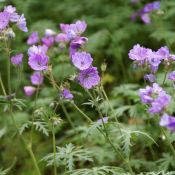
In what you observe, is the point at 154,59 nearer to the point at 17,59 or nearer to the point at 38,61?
the point at 38,61

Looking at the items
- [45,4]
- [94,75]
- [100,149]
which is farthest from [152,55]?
[45,4]

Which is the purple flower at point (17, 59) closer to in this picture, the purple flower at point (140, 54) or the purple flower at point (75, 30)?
the purple flower at point (75, 30)

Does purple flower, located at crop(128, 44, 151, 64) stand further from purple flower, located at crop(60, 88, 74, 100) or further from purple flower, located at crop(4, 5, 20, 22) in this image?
purple flower, located at crop(4, 5, 20, 22)

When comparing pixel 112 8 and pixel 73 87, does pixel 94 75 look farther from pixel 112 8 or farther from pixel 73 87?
pixel 112 8

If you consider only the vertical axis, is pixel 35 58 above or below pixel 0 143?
above

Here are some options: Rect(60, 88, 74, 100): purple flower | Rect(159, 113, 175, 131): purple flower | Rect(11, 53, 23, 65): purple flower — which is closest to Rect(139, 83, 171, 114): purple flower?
Rect(159, 113, 175, 131): purple flower
